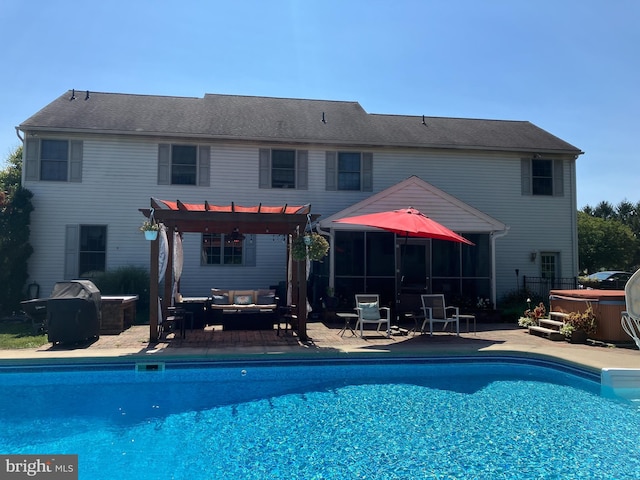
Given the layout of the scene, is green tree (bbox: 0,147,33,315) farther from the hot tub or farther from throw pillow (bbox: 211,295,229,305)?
Result: the hot tub

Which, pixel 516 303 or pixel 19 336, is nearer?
pixel 19 336

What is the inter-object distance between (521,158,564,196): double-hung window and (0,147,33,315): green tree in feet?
54.4

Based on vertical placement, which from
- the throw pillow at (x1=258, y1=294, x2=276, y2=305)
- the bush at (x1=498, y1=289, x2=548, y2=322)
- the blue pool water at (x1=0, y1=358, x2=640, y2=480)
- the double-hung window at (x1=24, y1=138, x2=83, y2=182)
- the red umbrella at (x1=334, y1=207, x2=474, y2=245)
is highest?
the double-hung window at (x1=24, y1=138, x2=83, y2=182)

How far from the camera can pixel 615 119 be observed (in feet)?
46.8

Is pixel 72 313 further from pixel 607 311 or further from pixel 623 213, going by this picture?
pixel 623 213

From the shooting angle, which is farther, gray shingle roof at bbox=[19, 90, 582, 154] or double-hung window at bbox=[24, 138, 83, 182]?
gray shingle roof at bbox=[19, 90, 582, 154]

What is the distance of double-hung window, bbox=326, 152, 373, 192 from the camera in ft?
51.1

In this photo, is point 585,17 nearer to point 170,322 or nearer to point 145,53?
point 145,53

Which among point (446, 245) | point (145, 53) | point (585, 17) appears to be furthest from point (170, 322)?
point (585, 17)

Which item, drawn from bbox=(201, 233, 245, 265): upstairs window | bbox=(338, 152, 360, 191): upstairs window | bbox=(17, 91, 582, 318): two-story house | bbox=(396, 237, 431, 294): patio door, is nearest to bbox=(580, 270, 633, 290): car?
bbox=(17, 91, 582, 318): two-story house

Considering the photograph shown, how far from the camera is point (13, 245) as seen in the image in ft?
44.1

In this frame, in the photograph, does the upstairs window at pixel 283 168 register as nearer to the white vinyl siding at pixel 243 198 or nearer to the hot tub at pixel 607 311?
the white vinyl siding at pixel 243 198

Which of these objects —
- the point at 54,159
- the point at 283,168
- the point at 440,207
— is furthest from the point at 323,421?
the point at 54,159

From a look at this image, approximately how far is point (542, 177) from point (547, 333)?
8.36 meters
